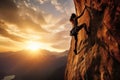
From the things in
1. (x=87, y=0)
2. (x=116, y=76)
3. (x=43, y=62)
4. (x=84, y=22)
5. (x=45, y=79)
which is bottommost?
(x=116, y=76)

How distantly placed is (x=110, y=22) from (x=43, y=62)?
568ft

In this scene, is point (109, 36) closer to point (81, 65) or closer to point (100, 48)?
point (100, 48)

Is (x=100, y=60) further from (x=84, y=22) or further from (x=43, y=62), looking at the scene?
(x=43, y=62)

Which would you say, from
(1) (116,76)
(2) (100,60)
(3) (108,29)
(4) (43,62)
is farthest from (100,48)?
(4) (43,62)

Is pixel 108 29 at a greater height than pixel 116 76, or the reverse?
pixel 108 29

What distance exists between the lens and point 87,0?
1644 centimetres

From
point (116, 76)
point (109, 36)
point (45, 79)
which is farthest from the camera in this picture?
point (45, 79)

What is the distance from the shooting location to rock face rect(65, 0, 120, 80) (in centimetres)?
1147

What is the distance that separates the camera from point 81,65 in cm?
1600

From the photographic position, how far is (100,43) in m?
13.4

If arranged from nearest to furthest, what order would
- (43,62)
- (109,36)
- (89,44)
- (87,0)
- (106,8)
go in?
(109,36) → (106,8) → (89,44) → (87,0) → (43,62)

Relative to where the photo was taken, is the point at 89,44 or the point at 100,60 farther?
the point at 89,44

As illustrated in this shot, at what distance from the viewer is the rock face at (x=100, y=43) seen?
452 inches

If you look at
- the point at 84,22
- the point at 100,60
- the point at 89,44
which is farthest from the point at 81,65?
the point at 84,22
